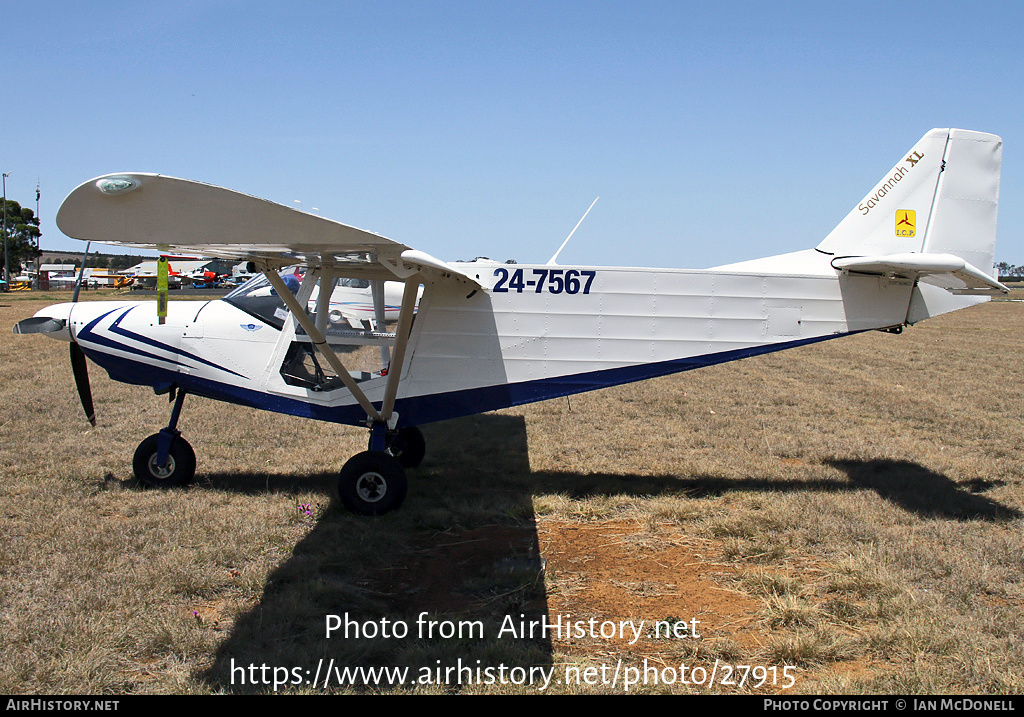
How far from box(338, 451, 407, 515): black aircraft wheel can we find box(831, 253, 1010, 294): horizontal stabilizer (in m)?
4.34

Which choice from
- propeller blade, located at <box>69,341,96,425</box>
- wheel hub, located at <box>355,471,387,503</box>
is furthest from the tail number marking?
propeller blade, located at <box>69,341,96,425</box>

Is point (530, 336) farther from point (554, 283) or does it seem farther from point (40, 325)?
point (40, 325)

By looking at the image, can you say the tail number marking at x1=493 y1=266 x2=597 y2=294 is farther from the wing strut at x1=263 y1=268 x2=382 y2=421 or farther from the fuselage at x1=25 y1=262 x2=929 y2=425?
the wing strut at x1=263 y1=268 x2=382 y2=421

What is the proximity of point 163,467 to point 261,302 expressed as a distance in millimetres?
1744

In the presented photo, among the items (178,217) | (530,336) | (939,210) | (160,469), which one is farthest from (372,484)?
(939,210)

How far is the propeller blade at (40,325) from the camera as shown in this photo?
20.8 ft

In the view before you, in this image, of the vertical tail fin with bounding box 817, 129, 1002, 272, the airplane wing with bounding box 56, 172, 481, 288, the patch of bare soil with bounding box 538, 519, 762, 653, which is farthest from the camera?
the vertical tail fin with bounding box 817, 129, 1002, 272

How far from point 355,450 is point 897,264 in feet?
19.0

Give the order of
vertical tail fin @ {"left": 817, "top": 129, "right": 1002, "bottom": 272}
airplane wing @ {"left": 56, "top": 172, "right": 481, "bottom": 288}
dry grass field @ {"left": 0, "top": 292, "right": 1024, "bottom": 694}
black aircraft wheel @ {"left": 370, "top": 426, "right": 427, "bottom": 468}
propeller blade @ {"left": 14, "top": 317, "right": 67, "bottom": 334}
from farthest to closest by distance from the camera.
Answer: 1. black aircraft wheel @ {"left": 370, "top": 426, "right": 427, "bottom": 468}
2. vertical tail fin @ {"left": 817, "top": 129, "right": 1002, "bottom": 272}
3. propeller blade @ {"left": 14, "top": 317, "right": 67, "bottom": 334}
4. dry grass field @ {"left": 0, "top": 292, "right": 1024, "bottom": 694}
5. airplane wing @ {"left": 56, "top": 172, "right": 481, "bottom": 288}

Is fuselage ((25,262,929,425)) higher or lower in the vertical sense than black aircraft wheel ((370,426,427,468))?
higher

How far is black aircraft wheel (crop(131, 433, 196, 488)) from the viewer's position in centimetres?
646

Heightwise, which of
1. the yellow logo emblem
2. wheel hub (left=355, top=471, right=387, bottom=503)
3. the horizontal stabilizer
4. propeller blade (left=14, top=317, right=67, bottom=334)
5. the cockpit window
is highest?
the yellow logo emblem

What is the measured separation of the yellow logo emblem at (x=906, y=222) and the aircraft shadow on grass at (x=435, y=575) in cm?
241

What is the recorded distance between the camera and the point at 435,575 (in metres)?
4.79
